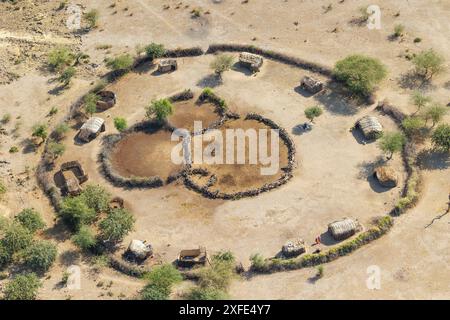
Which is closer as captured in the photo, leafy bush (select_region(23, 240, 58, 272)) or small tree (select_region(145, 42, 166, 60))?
leafy bush (select_region(23, 240, 58, 272))

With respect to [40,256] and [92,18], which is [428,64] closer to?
[92,18]

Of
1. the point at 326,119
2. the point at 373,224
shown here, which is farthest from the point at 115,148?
the point at 373,224

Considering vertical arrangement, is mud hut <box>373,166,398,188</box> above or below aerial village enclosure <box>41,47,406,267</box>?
above

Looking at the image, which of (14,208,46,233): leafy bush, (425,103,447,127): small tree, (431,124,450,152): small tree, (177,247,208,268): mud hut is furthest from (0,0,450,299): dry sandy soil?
(425,103,447,127): small tree

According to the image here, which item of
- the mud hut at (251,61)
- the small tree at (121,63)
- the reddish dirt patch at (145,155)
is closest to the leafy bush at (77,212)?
the reddish dirt patch at (145,155)

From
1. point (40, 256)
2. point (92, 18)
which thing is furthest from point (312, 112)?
point (92, 18)

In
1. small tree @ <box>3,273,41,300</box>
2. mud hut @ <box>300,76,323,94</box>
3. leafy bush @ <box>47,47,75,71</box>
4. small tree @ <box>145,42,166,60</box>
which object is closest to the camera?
small tree @ <box>3,273,41,300</box>

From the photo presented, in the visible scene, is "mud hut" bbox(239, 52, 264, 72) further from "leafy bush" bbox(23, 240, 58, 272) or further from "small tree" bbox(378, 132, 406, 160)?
"leafy bush" bbox(23, 240, 58, 272)
